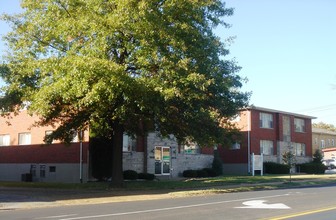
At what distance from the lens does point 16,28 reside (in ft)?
76.9

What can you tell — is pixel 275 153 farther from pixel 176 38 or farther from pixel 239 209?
pixel 239 209

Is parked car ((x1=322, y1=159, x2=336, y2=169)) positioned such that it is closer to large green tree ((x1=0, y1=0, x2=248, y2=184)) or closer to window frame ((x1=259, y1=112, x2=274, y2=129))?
window frame ((x1=259, y1=112, x2=274, y2=129))

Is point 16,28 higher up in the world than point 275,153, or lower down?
higher up

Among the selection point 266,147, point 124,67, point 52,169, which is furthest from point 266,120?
point 124,67

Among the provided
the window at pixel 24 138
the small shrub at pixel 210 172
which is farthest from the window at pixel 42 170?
the small shrub at pixel 210 172

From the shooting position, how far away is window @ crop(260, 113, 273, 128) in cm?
4766

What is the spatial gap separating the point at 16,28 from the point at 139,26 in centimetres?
772

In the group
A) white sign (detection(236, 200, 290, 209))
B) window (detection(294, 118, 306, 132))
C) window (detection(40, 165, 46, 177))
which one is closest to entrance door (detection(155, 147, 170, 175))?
window (detection(40, 165, 46, 177))

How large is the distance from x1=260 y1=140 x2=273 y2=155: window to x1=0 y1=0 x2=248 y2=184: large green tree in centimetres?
2404

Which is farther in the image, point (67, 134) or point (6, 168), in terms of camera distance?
point (6, 168)

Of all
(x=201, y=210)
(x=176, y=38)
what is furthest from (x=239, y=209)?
(x=176, y=38)

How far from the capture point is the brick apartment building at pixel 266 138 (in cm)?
4588

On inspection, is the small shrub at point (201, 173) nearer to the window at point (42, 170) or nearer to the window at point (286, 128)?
the window at point (42, 170)

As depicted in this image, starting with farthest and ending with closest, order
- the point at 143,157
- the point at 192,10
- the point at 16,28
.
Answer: the point at 143,157 → the point at 16,28 → the point at 192,10
